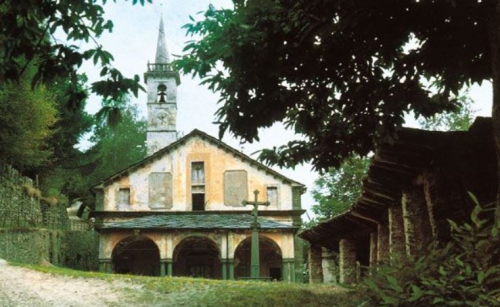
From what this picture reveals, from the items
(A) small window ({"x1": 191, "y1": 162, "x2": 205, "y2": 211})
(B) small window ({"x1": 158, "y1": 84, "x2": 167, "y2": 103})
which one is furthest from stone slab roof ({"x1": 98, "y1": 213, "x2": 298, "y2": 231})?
(B) small window ({"x1": 158, "y1": 84, "x2": 167, "y2": 103})

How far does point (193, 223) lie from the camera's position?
2955 cm

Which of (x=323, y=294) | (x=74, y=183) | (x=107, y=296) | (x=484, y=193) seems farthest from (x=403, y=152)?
(x=74, y=183)

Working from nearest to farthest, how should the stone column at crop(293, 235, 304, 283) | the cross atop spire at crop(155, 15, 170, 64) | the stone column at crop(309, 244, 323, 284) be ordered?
the stone column at crop(309, 244, 323, 284) < the stone column at crop(293, 235, 304, 283) < the cross atop spire at crop(155, 15, 170, 64)

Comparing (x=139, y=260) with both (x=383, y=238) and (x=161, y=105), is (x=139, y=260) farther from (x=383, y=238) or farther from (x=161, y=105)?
(x=383, y=238)

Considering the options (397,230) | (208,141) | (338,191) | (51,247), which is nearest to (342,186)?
(338,191)

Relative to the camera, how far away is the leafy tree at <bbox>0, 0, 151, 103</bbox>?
515 centimetres

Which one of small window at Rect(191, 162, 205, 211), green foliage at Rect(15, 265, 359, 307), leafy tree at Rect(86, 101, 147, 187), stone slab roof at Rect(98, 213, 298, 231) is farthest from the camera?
leafy tree at Rect(86, 101, 147, 187)

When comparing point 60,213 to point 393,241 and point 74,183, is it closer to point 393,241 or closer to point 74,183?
point 74,183

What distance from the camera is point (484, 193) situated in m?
6.64

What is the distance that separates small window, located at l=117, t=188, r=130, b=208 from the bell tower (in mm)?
10883

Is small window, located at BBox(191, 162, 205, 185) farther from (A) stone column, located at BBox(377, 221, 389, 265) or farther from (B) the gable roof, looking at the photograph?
(A) stone column, located at BBox(377, 221, 389, 265)

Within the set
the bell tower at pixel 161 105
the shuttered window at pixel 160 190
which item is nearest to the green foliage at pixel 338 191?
the shuttered window at pixel 160 190

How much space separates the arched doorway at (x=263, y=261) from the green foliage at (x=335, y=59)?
23534 millimetres

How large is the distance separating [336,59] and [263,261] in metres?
26.5
